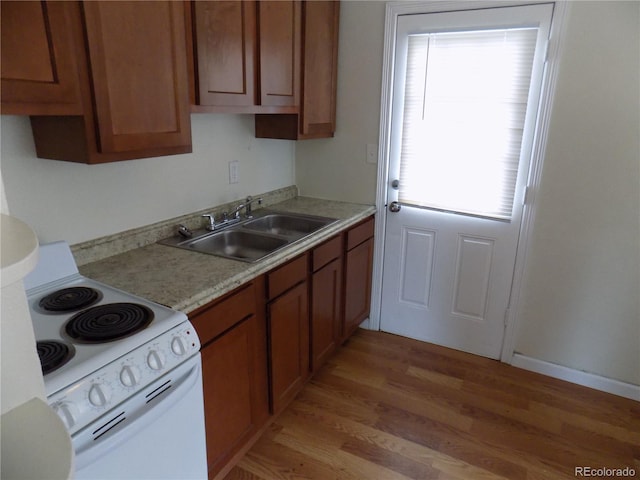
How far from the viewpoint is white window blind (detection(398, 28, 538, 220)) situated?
2.35 meters

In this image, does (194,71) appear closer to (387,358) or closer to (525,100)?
(525,100)

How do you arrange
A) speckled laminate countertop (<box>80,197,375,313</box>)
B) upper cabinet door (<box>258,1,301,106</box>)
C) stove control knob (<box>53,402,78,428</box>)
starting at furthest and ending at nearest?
upper cabinet door (<box>258,1,301,106</box>), speckled laminate countertop (<box>80,197,375,313</box>), stove control knob (<box>53,402,78,428</box>)

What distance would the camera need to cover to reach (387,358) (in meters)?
2.79

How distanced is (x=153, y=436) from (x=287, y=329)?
91cm

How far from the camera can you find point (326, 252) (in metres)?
2.33

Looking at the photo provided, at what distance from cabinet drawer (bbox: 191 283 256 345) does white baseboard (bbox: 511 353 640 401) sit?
1839mm

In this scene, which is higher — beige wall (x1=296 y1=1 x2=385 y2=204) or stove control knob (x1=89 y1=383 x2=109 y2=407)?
beige wall (x1=296 y1=1 x2=385 y2=204)

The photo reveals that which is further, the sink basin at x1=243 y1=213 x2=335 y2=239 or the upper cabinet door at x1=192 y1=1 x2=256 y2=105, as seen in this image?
the sink basin at x1=243 y1=213 x2=335 y2=239

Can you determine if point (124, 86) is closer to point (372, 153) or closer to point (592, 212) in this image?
point (372, 153)

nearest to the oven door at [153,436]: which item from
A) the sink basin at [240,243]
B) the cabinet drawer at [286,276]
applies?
the cabinet drawer at [286,276]

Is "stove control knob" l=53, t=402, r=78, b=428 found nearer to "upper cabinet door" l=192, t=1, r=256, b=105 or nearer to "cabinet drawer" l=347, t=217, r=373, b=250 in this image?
"upper cabinet door" l=192, t=1, r=256, b=105

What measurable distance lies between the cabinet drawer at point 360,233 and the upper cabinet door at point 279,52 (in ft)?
2.69

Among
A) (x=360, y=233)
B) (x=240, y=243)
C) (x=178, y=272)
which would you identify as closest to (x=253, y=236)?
(x=240, y=243)

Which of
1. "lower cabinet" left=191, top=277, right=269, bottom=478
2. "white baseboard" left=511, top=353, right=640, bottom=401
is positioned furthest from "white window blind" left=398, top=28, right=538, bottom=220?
"lower cabinet" left=191, top=277, right=269, bottom=478
